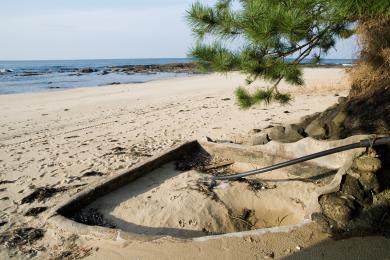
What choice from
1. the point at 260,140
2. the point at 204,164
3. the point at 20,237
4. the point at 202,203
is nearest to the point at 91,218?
the point at 20,237

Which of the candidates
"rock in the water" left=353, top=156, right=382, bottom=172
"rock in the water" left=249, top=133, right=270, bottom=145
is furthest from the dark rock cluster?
"rock in the water" left=249, top=133, right=270, bottom=145

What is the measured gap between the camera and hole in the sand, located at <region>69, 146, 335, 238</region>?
3.59 m

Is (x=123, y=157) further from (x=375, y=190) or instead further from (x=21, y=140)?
(x=375, y=190)

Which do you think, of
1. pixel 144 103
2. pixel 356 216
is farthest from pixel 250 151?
pixel 144 103

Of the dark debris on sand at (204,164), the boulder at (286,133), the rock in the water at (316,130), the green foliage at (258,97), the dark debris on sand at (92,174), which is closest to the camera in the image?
the green foliage at (258,97)

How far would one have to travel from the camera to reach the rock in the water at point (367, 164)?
324cm

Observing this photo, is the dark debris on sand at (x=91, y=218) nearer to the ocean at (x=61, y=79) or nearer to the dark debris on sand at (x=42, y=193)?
the dark debris on sand at (x=42, y=193)

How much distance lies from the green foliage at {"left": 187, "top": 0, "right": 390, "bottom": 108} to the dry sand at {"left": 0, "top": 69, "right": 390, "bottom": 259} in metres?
1.56

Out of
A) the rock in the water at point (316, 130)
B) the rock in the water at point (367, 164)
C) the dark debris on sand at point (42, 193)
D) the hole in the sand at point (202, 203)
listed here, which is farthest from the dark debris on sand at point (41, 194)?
the rock in the water at point (316, 130)

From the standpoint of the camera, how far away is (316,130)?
5.61m

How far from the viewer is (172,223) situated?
3.59 metres

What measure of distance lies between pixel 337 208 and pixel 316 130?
2.78m

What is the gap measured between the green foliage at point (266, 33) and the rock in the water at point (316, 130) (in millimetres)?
1220

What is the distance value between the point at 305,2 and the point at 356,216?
5.53 ft
